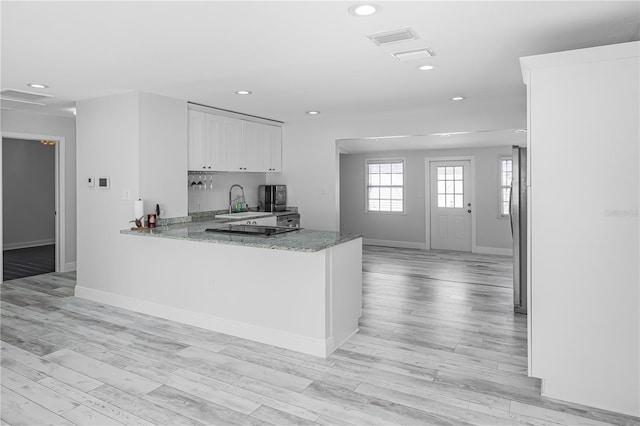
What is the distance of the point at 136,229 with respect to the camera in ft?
13.9

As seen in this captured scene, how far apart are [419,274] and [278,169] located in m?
2.69

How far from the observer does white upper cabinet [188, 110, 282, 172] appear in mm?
5215

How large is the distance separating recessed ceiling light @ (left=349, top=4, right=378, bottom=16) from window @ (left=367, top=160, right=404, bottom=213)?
23.0 feet

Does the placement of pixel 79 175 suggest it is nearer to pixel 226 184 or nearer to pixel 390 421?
pixel 226 184

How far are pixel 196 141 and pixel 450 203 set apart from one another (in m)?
5.68

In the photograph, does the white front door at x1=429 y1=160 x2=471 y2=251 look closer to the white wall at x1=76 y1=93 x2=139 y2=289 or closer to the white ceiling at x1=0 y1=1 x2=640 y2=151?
the white ceiling at x1=0 y1=1 x2=640 y2=151

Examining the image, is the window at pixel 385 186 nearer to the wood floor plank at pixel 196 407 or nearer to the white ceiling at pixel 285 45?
the white ceiling at pixel 285 45

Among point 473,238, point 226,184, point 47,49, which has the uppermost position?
point 47,49

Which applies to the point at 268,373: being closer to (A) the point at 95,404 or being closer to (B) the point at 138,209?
(A) the point at 95,404

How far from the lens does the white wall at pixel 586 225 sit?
93.7 inches

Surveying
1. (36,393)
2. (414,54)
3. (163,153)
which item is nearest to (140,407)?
(36,393)

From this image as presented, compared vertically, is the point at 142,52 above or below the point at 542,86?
above

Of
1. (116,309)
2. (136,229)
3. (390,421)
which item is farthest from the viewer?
(116,309)

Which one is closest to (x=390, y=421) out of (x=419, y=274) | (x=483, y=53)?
(x=483, y=53)
